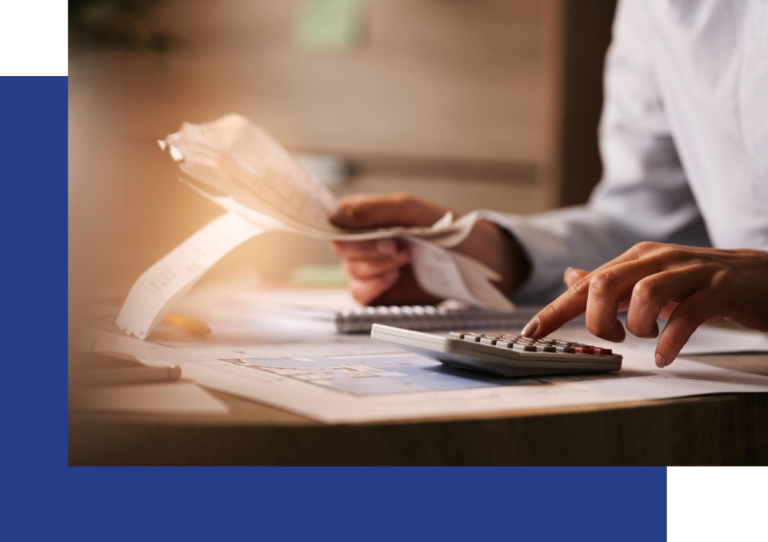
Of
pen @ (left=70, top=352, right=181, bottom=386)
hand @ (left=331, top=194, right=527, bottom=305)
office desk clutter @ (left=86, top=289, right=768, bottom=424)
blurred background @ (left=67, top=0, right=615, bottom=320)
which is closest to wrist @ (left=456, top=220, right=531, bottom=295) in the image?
hand @ (left=331, top=194, right=527, bottom=305)

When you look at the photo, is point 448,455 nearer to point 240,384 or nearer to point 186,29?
point 240,384

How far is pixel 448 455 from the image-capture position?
300 millimetres

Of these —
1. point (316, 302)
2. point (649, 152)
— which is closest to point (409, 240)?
point (316, 302)

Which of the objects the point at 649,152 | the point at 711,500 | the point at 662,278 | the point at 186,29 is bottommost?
the point at 711,500

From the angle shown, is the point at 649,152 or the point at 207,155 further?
the point at 649,152

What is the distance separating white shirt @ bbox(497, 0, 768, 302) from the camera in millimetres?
748

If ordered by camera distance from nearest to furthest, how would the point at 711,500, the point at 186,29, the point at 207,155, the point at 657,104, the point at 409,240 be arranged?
the point at 711,500 → the point at 207,155 → the point at 409,240 → the point at 657,104 → the point at 186,29

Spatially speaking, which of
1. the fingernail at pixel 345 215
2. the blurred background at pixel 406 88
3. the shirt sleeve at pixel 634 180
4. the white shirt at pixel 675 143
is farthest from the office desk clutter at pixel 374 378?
the blurred background at pixel 406 88

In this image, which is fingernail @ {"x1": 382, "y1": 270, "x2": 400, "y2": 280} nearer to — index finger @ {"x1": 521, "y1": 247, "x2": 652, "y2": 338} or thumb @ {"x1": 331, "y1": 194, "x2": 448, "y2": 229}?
thumb @ {"x1": 331, "y1": 194, "x2": 448, "y2": 229}

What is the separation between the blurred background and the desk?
1.12 metres

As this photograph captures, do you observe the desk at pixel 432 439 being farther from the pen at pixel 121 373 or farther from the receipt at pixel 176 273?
the receipt at pixel 176 273

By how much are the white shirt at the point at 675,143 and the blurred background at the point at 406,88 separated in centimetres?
67

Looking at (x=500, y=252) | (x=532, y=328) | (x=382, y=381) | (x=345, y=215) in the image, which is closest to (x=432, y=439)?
(x=382, y=381)

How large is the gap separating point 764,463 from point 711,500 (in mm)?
66
